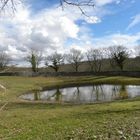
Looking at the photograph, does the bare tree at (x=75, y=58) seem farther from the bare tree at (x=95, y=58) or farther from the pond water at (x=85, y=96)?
the pond water at (x=85, y=96)

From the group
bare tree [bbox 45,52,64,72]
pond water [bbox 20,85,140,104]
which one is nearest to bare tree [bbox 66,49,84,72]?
bare tree [bbox 45,52,64,72]

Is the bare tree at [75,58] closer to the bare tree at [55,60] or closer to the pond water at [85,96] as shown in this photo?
the bare tree at [55,60]

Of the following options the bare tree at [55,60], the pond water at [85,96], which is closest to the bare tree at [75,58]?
the bare tree at [55,60]

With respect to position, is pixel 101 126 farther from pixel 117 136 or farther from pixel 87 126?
pixel 117 136

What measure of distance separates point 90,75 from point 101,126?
73132 millimetres

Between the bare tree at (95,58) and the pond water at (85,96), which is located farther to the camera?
the bare tree at (95,58)

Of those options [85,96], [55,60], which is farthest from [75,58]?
[85,96]

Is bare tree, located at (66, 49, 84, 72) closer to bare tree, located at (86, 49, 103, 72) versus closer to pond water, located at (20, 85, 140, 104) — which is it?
bare tree, located at (86, 49, 103, 72)

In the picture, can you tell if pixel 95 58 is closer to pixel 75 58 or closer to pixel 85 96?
pixel 75 58

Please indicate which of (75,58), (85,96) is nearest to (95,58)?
(75,58)

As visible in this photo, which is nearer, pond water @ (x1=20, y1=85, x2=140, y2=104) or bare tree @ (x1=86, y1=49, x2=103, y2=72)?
pond water @ (x1=20, y1=85, x2=140, y2=104)

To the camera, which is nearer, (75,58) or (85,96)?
(85,96)

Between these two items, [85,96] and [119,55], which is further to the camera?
[119,55]

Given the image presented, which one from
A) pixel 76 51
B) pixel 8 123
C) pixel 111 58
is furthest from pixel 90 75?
pixel 8 123
